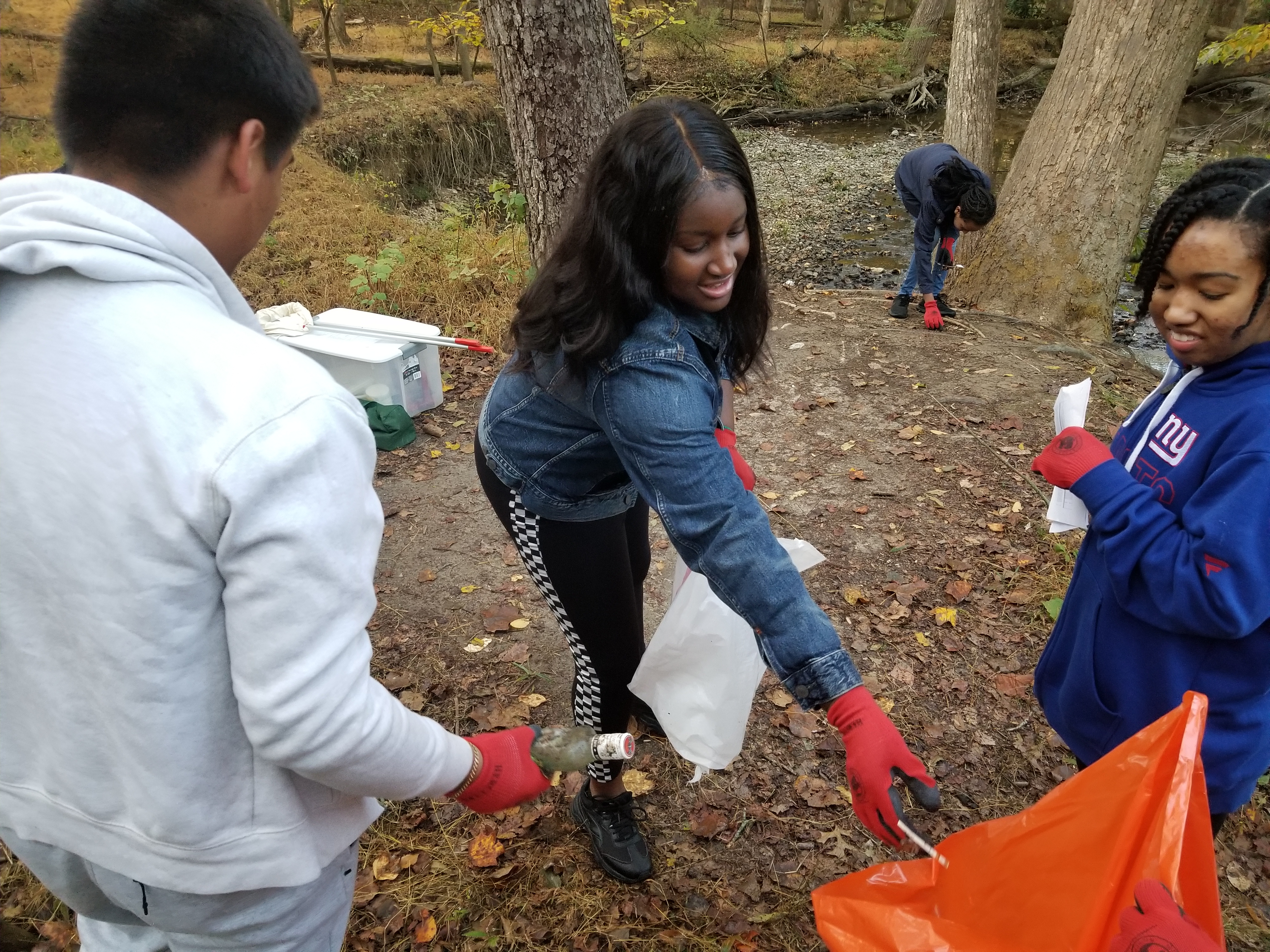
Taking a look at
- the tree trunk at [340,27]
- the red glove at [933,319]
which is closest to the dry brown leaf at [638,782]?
the red glove at [933,319]

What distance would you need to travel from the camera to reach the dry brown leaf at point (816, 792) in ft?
8.41

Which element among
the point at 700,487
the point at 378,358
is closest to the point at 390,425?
the point at 378,358

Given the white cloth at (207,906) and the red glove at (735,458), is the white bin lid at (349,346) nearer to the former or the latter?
the red glove at (735,458)

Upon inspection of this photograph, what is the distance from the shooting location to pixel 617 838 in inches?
91.9

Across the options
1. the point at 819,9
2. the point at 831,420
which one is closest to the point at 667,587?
the point at 831,420

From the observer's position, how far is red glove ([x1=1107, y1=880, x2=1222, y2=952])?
1024 millimetres

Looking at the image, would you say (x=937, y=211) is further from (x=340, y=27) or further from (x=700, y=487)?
(x=340, y=27)

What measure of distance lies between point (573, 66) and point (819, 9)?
90.2 ft

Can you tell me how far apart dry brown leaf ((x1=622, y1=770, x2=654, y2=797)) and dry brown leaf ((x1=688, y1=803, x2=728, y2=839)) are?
0.57ft

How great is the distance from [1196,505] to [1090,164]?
20.1 feet

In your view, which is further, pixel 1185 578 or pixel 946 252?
pixel 946 252

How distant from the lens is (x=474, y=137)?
14.5m

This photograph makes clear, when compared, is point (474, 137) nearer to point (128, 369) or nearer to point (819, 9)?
point (128, 369)

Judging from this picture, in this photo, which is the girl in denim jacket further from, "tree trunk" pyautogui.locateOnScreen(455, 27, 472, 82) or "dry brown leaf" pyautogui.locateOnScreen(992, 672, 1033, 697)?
"tree trunk" pyautogui.locateOnScreen(455, 27, 472, 82)
